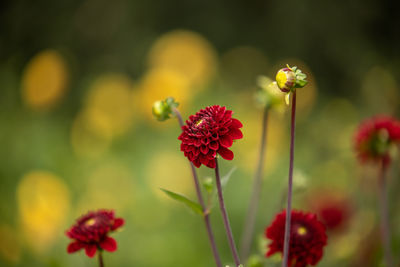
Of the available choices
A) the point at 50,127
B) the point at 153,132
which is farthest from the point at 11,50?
the point at 153,132

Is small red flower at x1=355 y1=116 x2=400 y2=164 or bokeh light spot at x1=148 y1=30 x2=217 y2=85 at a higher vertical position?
bokeh light spot at x1=148 y1=30 x2=217 y2=85

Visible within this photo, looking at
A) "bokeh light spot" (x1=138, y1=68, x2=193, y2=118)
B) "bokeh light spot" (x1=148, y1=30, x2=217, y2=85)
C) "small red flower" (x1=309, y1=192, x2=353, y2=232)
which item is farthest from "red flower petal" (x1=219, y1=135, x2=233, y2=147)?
"bokeh light spot" (x1=148, y1=30, x2=217, y2=85)

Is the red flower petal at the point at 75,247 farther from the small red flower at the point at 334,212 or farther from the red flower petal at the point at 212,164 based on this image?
the small red flower at the point at 334,212

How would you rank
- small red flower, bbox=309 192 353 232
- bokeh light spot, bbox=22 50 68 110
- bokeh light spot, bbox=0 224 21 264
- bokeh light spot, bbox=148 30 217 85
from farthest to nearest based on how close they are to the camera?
bokeh light spot, bbox=148 30 217 85 → bokeh light spot, bbox=22 50 68 110 → bokeh light spot, bbox=0 224 21 264 → small red flower, bbox=309 192 353 232

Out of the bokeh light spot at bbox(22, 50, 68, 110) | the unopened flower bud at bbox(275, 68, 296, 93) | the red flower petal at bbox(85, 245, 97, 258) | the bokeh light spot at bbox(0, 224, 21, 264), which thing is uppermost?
the bokeh light spot at bbox(22, 50, 68, 110)

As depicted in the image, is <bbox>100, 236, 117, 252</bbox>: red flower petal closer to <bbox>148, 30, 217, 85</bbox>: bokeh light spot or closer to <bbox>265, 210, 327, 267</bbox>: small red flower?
<bbox>265, 210, 327, 267</bbox>: small red flower

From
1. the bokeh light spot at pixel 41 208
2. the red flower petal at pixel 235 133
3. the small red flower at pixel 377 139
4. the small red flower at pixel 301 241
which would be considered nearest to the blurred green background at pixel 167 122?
the bokeh light spot at pixel 41 208
